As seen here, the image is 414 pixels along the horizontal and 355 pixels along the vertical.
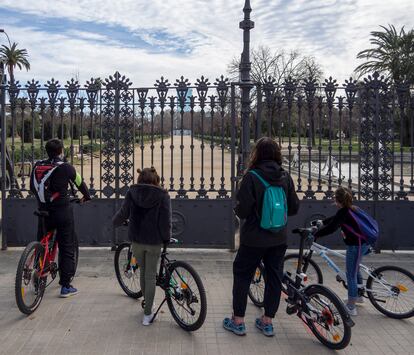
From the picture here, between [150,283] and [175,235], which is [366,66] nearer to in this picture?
[175,235]

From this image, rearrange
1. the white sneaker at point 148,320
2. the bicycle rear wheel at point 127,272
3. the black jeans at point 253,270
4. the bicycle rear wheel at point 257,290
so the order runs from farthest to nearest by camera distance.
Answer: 1. the bicycle rear wheel at point 127,272
2. the bicycle rear wheel at point 257,290
3. the white sneaker at point 148,320
4. the black jeans at point 253,270

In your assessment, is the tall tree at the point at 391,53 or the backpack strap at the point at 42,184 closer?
the backpack strap at the point at 42,184

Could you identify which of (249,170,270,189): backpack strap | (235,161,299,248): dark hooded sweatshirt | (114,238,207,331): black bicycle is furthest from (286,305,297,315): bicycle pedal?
(249,170,270,189): backpack strap

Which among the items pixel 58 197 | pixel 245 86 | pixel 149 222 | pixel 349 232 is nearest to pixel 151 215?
pixel 149 222

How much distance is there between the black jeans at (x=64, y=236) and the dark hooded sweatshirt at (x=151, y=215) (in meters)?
1.23

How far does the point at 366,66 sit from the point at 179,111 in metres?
43.7

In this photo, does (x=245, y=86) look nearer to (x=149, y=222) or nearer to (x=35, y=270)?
(x=149, y=222)

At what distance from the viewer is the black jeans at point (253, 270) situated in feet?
14.6

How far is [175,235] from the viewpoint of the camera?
793cm

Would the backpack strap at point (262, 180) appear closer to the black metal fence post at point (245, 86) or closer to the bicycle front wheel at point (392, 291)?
the bicycle front wheel at point (392, 291)

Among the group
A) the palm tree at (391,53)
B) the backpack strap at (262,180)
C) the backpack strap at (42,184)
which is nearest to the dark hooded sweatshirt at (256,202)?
the backpack strap at (262,180)

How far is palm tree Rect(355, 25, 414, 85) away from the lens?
4250 centimetres

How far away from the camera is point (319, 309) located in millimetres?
4379

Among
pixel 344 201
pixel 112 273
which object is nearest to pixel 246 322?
pixel 344 201
